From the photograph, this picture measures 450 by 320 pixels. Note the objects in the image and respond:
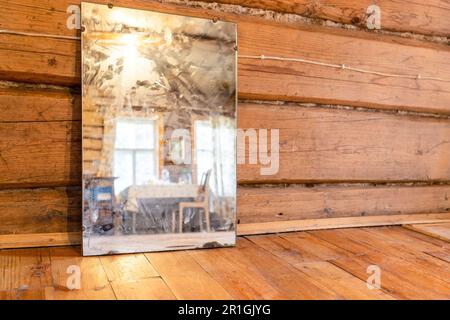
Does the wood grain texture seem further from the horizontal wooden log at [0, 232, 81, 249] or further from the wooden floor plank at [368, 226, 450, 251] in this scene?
the horizontal wooden log at [0, 232, 81, 249]

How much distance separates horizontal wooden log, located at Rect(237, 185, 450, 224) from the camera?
158 cm

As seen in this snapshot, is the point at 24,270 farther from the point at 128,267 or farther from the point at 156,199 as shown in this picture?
the point at 156,199

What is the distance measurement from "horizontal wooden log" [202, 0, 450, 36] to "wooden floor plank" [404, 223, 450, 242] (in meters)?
0.92

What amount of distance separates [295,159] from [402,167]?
579 mm

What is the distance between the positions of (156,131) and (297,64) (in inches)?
26.2

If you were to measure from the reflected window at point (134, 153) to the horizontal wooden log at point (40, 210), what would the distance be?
0.61 feet

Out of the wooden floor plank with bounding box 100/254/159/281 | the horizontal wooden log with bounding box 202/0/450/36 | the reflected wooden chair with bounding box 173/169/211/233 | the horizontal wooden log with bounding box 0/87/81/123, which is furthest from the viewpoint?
the horizontal wooden log with bounding box 202/0/450/36

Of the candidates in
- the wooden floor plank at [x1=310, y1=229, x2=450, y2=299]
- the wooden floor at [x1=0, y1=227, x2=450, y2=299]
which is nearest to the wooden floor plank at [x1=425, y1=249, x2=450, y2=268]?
the wooden floor at [x1=0, y1=227, x2=450, y2=299]

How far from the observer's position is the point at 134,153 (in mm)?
1337

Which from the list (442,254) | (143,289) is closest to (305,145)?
(442,254)

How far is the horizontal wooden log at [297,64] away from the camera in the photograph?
1266 millimetres

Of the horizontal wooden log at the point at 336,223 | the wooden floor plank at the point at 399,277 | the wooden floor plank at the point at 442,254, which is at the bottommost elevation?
the wooden floor plank at the point at 399,277

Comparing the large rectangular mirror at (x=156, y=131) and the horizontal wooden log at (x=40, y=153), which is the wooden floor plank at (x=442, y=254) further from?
the horizontal wooden log at (x=40, y=153)

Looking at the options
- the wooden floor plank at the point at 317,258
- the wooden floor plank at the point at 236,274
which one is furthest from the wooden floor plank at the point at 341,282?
the wooden floor plank at the point at 236,274
